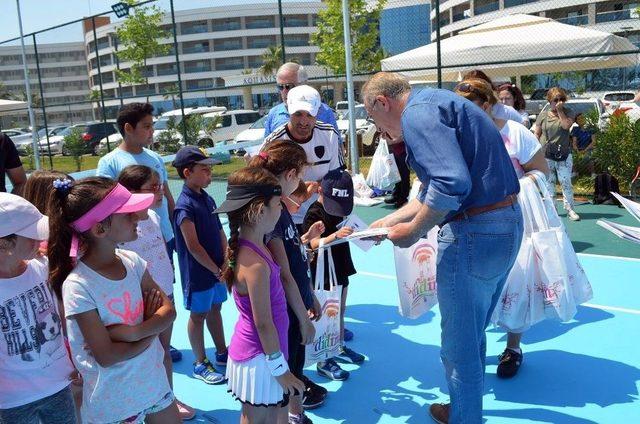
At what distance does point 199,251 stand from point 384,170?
7.47 meters

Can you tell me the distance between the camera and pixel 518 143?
413 cm

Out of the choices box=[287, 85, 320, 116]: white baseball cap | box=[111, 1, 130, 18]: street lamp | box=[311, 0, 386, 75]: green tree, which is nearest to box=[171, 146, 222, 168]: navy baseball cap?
box=[287, 85, 320, 116]: white baseball cap

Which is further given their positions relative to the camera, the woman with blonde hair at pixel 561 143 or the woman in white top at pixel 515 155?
the woman with blonde hair at pixel 561 143

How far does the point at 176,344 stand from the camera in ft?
16.7

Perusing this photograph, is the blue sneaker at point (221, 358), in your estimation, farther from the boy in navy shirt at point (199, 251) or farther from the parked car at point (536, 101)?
the parked car at point (536, 101)

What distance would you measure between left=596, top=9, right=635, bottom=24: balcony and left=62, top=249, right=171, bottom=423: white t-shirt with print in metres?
24.2

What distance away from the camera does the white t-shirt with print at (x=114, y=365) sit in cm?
238

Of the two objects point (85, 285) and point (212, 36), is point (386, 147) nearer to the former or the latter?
point (85, 285)

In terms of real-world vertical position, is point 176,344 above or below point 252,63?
below

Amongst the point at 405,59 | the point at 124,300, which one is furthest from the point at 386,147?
the point at 124,300

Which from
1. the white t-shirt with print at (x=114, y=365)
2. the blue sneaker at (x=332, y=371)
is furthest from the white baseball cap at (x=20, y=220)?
the blue sneaker at (x=332, y=371)

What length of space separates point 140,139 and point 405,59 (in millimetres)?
8138

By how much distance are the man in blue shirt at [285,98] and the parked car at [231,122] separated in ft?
55.1

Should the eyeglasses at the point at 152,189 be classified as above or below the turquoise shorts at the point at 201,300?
above
